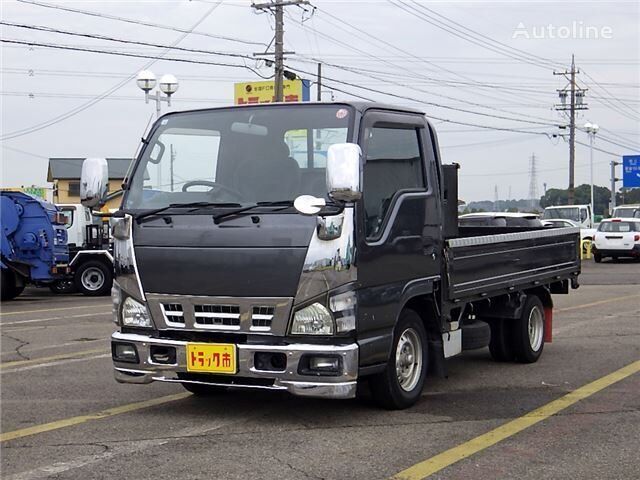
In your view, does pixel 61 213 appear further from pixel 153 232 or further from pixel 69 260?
pixel 153 232

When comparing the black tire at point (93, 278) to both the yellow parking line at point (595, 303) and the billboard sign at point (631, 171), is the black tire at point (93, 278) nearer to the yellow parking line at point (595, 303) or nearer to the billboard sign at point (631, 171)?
the yellow parking line at point (595, 303)

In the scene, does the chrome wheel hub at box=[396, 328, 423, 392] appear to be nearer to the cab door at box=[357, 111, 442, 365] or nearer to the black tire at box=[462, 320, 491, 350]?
the cab door at box=[357, 111, 442, 365]

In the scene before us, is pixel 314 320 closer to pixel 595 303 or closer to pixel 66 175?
pixel 595 303

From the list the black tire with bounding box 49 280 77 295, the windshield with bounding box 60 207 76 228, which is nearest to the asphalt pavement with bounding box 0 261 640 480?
the black tire with bounding box 49 280 77 295

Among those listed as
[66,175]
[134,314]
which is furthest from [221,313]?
[66,175]

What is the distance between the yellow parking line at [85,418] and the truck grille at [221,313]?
3.25 feet

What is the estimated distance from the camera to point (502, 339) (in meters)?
9.14

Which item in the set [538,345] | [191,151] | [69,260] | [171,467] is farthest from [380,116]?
[69,260]

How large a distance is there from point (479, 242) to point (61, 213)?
48.1ft

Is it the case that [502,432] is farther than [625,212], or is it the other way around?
[625,212]

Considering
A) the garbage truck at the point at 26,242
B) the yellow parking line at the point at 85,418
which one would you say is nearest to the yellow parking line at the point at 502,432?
the yellow parking line at the point at 85,418

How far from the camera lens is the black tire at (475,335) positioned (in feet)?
26.2

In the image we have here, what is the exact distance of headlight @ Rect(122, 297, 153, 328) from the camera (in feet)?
21.1

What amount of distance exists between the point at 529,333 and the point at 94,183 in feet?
16.0
